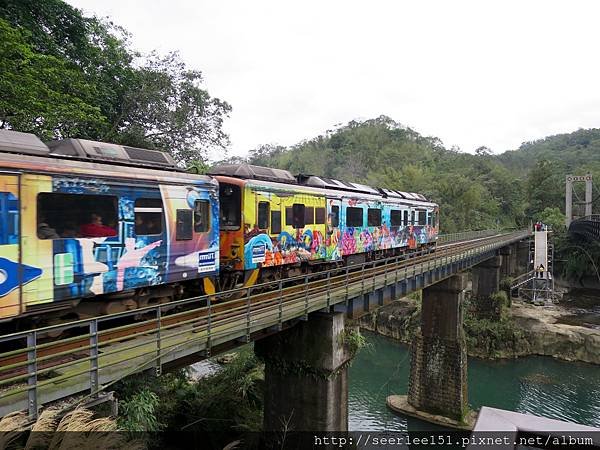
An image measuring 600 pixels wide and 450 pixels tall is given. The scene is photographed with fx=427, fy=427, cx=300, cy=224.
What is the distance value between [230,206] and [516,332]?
2952 cm

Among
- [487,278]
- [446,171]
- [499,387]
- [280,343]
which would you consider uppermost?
[446,171]

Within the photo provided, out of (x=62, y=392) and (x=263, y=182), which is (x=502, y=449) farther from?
(x=263, y=182)

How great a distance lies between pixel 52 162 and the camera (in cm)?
675

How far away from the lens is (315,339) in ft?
38.4

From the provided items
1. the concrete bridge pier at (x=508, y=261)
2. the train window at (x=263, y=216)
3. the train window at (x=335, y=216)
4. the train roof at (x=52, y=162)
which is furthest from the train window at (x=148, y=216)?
the concrete bridge pier at (x=508, y=261)

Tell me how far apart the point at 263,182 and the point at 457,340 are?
14771mm

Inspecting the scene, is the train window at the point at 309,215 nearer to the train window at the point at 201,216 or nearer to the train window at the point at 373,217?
the train window at the point at 201,216

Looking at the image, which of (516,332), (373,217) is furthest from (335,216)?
(516,332)

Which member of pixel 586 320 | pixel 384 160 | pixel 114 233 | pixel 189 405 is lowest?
pixel 586 320

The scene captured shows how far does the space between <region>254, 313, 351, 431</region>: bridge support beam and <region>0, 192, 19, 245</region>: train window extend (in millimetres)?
7422

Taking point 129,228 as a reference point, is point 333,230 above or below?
below

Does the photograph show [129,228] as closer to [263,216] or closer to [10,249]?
[10,249]

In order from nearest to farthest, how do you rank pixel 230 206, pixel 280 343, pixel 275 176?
1. pixel 230 206
2. pixel 280 343
3. pixel 275 176

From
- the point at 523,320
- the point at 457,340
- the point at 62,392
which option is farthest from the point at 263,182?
the point at 523,320
